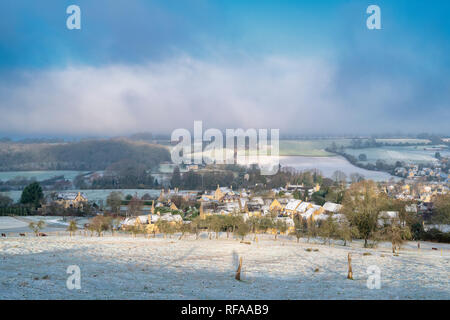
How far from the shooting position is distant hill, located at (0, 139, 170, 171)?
143 meters

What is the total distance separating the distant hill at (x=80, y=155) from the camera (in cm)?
14338

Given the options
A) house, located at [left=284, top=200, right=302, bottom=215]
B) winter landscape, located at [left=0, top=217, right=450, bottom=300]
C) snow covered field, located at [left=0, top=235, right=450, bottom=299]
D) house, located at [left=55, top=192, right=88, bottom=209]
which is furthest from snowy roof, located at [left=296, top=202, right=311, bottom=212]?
house, located at [left=55, top=192, right=88, bottom=209]

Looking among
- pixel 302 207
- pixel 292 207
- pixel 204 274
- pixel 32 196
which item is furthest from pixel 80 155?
pixel 204 274

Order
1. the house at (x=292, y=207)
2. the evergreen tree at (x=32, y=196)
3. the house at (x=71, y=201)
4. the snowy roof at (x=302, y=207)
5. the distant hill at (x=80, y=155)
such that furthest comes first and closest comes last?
the distant hill at (x=80, y=155) < the house at (x=71, y=201) < the evergreen tree at (x=32, y=196) < the house at (x=292, y=207) < the snowy roof at (x=302, y=207)

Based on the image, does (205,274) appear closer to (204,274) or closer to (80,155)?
(204,274)

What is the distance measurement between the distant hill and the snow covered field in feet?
384

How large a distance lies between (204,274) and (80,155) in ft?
516

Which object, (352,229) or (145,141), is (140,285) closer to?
(352,229)

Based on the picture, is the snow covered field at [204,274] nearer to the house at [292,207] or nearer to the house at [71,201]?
the house at [292,207]

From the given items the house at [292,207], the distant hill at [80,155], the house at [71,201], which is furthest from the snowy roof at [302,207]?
the distant hill at [80,155]


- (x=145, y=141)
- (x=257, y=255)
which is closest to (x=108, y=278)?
(x=257, y=255)

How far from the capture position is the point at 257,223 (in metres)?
38.9

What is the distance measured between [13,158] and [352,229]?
168 metres

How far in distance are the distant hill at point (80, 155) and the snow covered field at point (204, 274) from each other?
117170 mm
